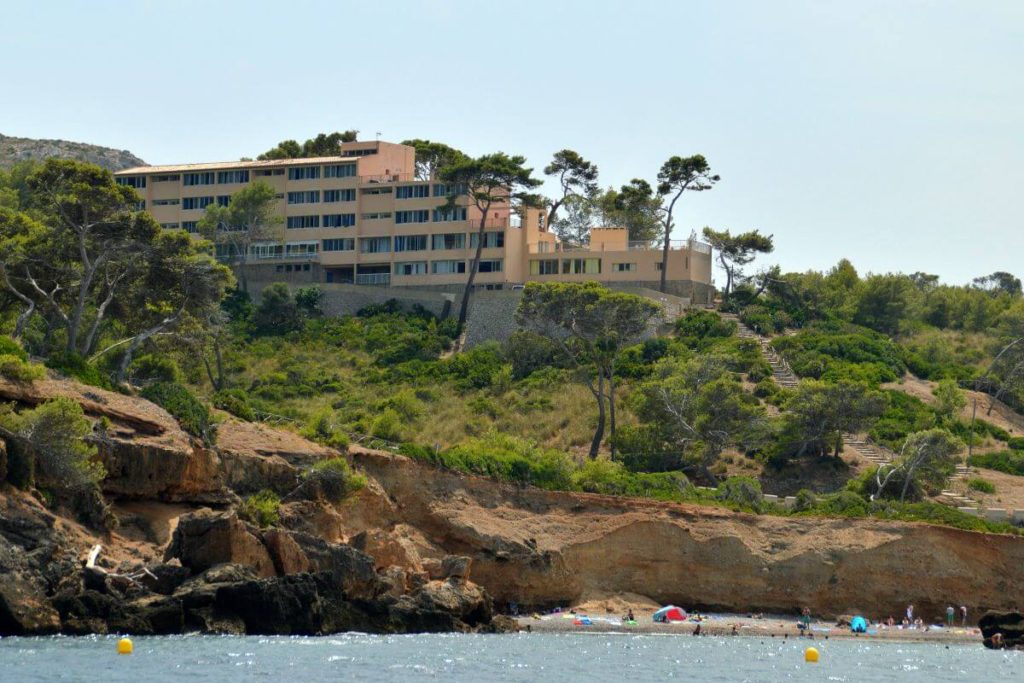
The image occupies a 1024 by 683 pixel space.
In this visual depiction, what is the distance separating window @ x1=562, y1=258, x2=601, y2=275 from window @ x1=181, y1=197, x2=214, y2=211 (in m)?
24.4

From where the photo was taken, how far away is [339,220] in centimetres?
11300

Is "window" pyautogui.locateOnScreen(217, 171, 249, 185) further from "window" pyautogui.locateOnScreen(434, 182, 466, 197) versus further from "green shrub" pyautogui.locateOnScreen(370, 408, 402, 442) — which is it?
"green shrub" pyautogui.locateOnScreen(370, 408, 402, 442)

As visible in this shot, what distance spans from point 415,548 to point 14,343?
14.8 metres

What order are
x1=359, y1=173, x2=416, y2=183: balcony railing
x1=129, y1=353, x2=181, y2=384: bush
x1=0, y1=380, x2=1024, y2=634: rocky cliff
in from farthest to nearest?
x1=359, y1=173, x2=416, y2=183: balcony railing < x1=129, y1=353, x2=181, y2=384: bush < x1=0, y1=380, x2=1024, y2=634: rocky cliff

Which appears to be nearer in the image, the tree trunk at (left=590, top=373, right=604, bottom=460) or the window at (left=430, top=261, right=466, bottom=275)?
the tree trunk at (left=590, top=373, right=604, bottom=460)

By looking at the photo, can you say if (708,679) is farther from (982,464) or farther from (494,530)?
(982,464)

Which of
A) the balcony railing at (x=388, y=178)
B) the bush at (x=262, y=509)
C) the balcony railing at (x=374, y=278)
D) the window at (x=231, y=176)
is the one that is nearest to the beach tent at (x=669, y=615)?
the bush at (x=262, y=509)

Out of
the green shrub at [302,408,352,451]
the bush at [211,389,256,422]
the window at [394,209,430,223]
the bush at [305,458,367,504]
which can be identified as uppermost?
the window at [394,209,430,223]

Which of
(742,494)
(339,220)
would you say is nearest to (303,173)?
(339,220)

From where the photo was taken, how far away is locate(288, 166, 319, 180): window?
113625mm

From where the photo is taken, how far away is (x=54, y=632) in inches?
1946

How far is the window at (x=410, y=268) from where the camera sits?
110250mm

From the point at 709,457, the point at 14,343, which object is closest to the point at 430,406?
the point at 709,457

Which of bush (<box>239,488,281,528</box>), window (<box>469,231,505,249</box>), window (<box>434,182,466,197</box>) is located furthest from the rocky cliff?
window (<box>434,182,466,197</box>)
